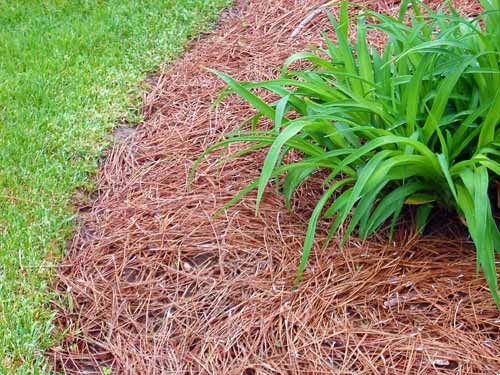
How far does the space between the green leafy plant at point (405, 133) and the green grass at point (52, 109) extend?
86 cm

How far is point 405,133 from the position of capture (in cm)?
227

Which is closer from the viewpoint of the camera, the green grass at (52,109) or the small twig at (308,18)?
the green grass at (52,109)

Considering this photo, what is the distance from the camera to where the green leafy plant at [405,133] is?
2.06 meters

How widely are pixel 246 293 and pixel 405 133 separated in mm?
732

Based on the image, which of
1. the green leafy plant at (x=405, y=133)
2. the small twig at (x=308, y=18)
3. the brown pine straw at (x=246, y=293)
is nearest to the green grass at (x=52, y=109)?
the brown pine straw at (x=246, y=293)

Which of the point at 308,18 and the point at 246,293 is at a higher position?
the point at 308,18

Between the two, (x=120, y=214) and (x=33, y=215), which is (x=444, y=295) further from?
(x=33, y=215)

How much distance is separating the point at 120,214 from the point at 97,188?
0.90 feet

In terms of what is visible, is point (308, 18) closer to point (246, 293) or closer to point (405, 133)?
point (405, 133)

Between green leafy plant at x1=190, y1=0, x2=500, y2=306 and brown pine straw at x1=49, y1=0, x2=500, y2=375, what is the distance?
0.11 meters

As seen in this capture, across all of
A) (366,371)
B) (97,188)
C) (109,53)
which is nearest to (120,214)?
(97,188)

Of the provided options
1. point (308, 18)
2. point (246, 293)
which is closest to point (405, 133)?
point (246, 293)

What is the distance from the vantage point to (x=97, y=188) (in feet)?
9.62

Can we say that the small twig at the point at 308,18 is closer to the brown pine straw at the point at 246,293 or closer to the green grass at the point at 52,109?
the green grass at the point at 52,109
